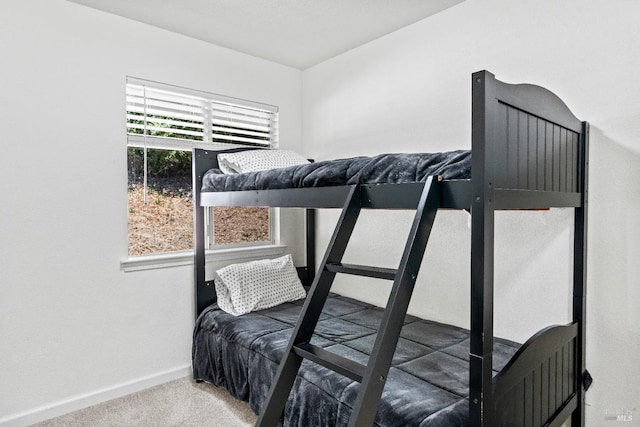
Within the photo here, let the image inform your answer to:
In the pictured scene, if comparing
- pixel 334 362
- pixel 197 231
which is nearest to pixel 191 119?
pixel 197 231

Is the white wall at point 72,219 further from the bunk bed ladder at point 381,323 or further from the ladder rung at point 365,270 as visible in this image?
the ladder rung at point 365,270

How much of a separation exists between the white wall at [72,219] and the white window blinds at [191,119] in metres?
0.09

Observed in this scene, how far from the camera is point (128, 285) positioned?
259 cm

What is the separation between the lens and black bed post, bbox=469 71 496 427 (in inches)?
47.9

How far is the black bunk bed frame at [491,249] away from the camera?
4.07ft

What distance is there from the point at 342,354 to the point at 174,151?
1818 millimetres

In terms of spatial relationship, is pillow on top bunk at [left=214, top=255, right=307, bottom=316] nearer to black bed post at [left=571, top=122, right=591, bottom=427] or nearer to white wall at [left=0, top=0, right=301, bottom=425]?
white wall at [left=0, top=0, right=301, bottom=425]

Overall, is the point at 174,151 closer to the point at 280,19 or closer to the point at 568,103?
the point at 280,19

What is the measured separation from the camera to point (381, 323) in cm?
130

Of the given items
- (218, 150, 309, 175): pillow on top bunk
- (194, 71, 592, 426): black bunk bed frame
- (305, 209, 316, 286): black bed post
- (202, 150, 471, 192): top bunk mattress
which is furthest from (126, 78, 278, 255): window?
(194, 71, 592, 426): black bunk bed frame

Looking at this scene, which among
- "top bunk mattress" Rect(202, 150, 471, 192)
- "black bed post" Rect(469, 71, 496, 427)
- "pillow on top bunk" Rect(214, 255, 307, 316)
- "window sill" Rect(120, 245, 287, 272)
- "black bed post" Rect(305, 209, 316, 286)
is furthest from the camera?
"black bed post" Rect(305, 209, 316, 286)

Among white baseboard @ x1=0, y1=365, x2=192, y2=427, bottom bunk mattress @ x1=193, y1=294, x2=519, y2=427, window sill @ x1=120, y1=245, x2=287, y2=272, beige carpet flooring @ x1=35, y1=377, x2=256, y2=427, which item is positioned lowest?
beige carpet flooring @ x1=35, y1=377, x2=256, y2=427

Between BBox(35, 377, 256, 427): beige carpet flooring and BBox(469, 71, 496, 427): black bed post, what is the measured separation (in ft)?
4.84

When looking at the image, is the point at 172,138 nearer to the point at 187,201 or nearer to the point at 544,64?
the point at 187,201
